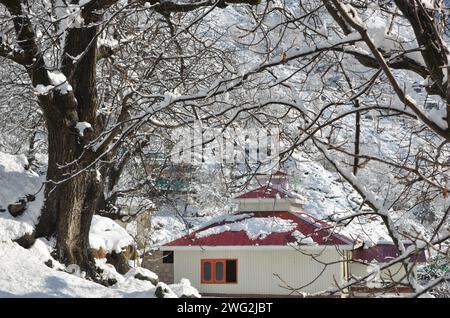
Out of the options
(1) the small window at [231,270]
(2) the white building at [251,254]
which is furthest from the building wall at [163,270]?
(1) the small window at [231,270]

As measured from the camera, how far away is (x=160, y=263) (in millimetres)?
25609

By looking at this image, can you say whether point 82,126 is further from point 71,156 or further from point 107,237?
point 107,237

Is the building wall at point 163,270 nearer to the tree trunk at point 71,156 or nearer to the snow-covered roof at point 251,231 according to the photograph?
the snow-covered roof at point 251,231

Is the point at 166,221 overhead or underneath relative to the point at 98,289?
overhead

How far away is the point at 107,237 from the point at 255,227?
11.2m

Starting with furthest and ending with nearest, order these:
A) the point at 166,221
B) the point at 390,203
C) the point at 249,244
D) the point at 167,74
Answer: the point at 166,221, the point at 249,244, the point at 167,74, the point at 390,203

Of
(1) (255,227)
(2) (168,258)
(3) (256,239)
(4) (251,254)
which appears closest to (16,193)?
(3) (256,239)

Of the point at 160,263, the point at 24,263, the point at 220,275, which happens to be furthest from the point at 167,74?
the point at 160,263

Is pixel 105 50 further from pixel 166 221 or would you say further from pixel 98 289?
pixel 166 221

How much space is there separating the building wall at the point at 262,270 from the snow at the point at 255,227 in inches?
30.9

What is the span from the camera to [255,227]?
2231 centimetres
